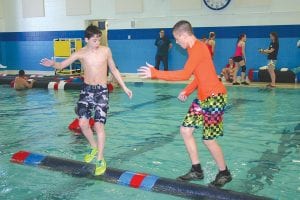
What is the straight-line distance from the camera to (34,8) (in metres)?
21.7

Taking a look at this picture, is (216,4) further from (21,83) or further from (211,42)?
(21,83)

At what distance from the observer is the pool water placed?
479 centimetres

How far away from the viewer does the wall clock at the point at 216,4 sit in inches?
655

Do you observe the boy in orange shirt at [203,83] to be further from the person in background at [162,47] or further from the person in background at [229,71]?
the person in background at [162,47]

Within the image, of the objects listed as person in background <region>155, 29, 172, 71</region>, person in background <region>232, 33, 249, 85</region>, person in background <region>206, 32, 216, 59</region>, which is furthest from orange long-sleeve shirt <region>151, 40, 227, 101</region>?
person in background <region>155, 29, 172, 71</region>

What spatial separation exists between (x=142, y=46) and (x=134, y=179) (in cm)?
1451

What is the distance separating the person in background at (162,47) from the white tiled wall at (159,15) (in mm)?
927

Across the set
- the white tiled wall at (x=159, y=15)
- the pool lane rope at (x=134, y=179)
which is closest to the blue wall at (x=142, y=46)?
the white tiled wall at (x=159, y=15)

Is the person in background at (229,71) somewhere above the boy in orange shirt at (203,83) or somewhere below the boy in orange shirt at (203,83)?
below

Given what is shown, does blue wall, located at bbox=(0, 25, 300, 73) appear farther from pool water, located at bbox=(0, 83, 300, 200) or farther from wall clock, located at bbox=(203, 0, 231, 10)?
pool water, located at bbox=(0, 83, 300, 200)

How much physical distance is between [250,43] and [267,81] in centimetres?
195

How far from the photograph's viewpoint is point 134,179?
4.81 meters

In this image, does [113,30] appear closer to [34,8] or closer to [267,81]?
[34,8]

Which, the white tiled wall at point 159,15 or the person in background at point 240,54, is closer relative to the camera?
the person in background at point 240,54
